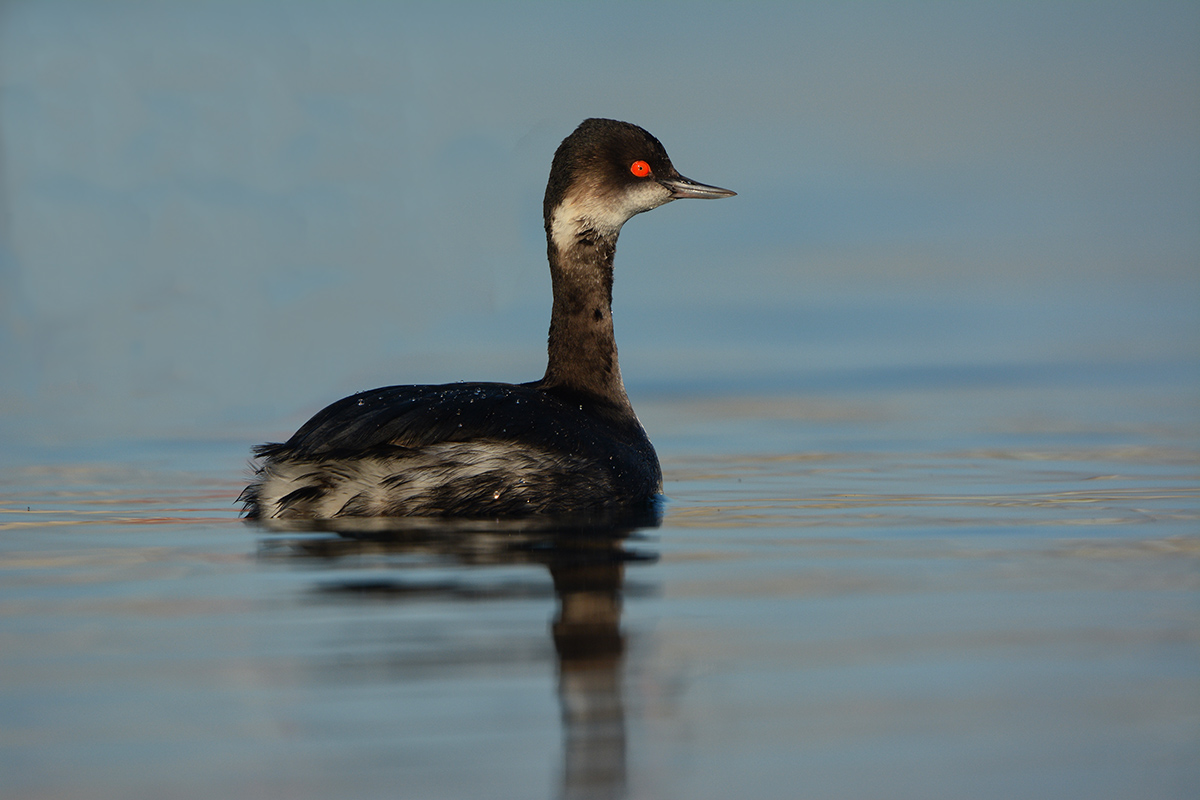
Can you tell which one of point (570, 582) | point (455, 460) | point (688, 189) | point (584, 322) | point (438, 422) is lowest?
point (570, 582)

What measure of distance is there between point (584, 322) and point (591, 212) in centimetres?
57

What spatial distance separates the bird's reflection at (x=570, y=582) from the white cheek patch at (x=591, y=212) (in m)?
1.74

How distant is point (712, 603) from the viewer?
531cm

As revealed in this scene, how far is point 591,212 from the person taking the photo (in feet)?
28.0

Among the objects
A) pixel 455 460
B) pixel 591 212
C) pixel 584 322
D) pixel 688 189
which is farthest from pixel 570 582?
pixel 688 189

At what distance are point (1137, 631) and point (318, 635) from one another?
240 centimetres

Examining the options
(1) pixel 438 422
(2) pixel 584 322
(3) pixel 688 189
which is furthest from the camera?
(3) pixel 688 189

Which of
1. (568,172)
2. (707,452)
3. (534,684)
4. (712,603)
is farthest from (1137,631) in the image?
(707,452)

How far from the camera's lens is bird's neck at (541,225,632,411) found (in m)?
8.46

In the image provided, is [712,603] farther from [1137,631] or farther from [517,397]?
[517,397]

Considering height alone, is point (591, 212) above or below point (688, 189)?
below

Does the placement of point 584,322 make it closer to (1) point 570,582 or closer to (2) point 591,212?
(2) point 591,212

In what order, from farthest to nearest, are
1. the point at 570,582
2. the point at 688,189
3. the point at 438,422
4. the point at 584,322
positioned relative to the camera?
1. the point at 688,189
2. the point at 584,322
3. the point at 438,422
4. the point at 570,582

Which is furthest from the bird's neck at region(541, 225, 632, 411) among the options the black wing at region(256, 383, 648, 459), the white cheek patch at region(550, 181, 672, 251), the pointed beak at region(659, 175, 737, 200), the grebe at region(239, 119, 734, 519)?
the black wing at region(256, 383, 648, 459)
